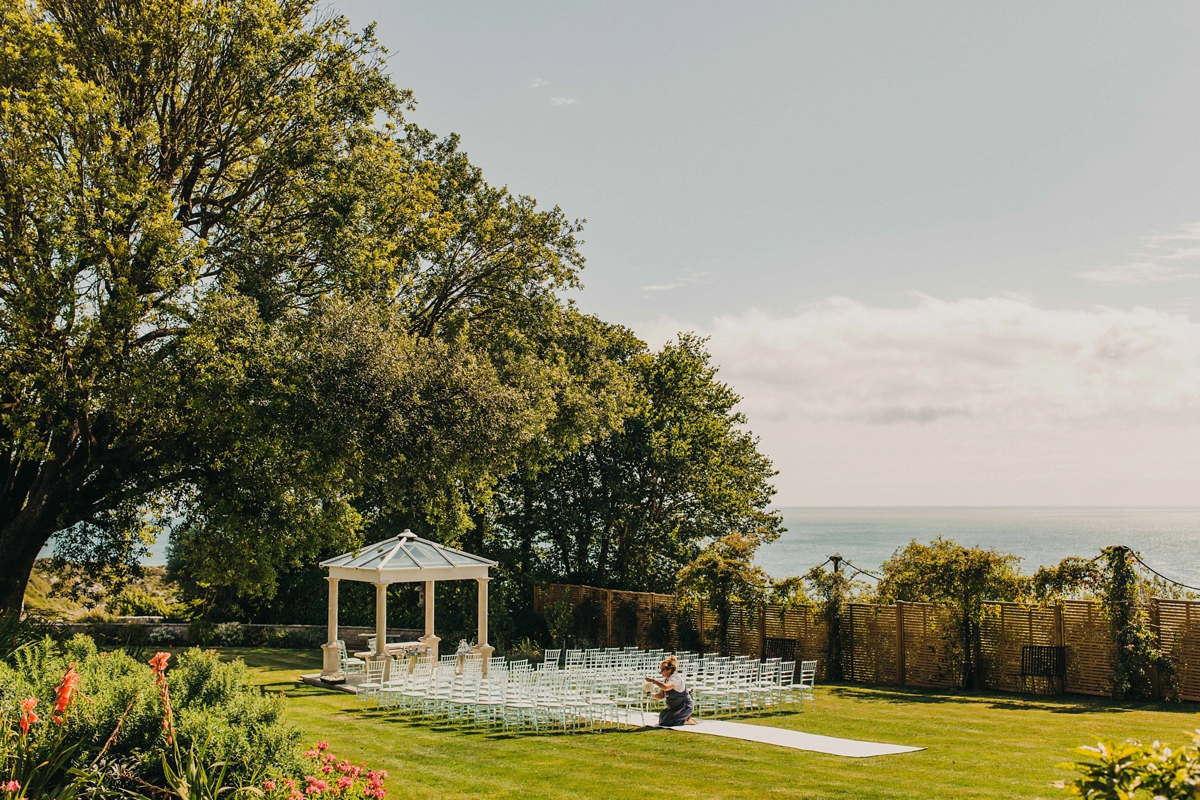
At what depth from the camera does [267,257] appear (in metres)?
17.2

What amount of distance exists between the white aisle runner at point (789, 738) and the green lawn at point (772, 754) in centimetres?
36

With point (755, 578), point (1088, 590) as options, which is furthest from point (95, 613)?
point (1088, 590)

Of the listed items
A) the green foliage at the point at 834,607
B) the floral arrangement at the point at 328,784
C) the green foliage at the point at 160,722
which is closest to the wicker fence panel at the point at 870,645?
the green foliage at the point at 834,607

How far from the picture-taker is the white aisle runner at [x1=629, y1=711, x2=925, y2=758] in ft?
41.0

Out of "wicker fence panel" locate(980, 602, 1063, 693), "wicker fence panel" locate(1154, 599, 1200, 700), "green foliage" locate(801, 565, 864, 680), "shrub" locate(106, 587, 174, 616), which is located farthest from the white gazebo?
"shrub" locate(106, 587, 174, 616)

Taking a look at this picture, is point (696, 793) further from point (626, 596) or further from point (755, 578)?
point (626, 596)

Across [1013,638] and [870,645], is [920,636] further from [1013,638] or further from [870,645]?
[1013,638]

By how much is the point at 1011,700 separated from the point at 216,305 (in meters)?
16.7

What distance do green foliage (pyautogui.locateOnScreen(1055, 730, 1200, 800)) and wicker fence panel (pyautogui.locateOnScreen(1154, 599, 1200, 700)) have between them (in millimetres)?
15798

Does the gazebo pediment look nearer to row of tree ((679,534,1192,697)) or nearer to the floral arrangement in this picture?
row of tree ((679,534,1192,697))

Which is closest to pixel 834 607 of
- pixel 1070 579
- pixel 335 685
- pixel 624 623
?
pixel 1070 579

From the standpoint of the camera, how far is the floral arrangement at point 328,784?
23.2 ft

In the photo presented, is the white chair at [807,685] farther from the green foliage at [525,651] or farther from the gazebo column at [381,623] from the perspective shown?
the green foliage at [525,651]

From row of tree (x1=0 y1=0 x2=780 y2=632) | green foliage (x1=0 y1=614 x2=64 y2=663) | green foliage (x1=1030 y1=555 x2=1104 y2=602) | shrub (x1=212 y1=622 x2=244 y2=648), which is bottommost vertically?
shrub (x1=212 y1=622 x2=244 y2=648)
